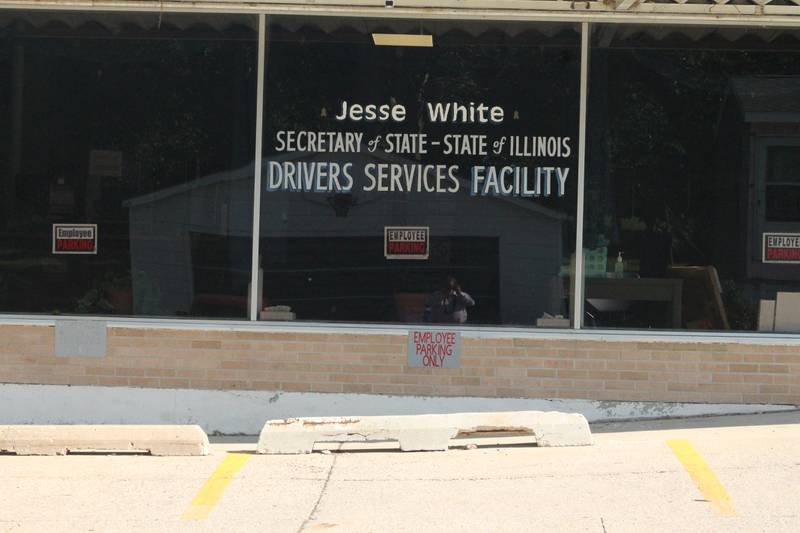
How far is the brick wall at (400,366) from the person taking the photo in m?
9.06

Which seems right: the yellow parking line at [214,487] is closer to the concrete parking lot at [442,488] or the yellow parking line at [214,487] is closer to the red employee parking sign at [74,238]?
the concrete parking lot at [442,488]

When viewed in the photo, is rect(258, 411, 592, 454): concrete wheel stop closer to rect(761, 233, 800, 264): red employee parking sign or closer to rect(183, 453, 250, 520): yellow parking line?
rect(183, 453, 250, 520): yellow parking line

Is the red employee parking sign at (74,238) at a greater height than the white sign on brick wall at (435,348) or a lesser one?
greater

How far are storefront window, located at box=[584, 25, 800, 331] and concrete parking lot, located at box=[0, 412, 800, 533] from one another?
43.7 inches

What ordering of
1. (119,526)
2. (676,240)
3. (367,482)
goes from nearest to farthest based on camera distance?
1. (119,526)
2. (367,482)
3. (676,240)

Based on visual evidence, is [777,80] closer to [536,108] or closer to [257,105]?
[536,108]

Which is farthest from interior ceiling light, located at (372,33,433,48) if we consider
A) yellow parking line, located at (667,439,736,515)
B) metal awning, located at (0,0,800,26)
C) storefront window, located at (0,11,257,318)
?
yellow parking line, located at (667,439,736,515)

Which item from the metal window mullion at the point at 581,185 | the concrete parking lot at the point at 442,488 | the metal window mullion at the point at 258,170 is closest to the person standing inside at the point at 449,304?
the metal window mullion at the point at 581,185

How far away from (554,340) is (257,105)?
310cm

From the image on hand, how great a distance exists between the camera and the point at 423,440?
27.2ft

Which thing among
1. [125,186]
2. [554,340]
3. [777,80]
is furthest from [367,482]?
[777,80]

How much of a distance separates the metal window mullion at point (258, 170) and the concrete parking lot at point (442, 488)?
1309 mm

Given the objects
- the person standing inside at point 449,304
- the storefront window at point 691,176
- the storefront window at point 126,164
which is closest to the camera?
the storefront window at point 691,176

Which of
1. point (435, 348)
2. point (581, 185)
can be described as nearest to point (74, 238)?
point (435, 348)
